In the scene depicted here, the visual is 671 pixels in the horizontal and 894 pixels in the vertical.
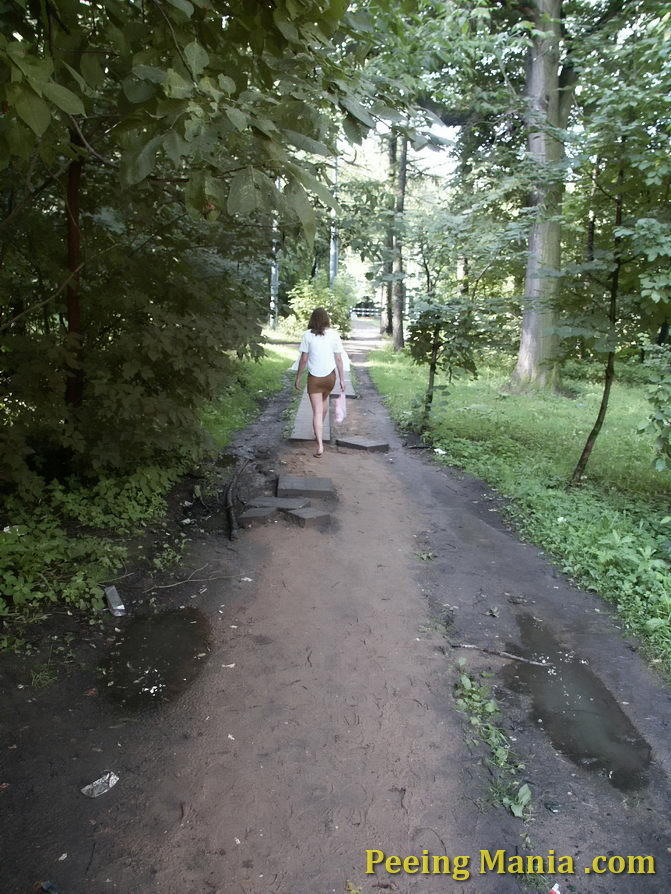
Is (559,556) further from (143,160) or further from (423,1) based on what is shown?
(423,1)

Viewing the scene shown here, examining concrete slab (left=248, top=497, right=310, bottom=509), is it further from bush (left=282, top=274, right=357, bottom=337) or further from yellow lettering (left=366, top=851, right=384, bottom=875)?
bush (left=282, top=274, right=357, bottom=337)

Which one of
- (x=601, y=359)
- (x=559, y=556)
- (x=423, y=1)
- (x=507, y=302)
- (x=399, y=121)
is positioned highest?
(x=423, y=1)

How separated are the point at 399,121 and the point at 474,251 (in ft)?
22.8

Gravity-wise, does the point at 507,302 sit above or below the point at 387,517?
above

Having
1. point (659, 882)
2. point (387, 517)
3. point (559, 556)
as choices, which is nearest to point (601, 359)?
point (559, 556)

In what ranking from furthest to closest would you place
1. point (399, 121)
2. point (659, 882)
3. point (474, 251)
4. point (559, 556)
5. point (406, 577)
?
point (474, 251), point (559, 556), point (406, 577), point (399, 121), point (659, 882)

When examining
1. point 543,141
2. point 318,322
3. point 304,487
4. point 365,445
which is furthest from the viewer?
point 543,141

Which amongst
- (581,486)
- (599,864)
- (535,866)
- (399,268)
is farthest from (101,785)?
(399,268)

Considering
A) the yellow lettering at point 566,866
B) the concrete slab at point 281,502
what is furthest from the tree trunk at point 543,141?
the yellow lettering at point 566,866

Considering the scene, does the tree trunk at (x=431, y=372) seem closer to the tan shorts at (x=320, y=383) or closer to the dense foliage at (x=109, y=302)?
the tan shorts at (x=320, y=383)

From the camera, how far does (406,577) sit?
15.4ft

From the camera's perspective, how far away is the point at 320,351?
7.62 meters

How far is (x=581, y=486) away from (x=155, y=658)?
5.31 meters

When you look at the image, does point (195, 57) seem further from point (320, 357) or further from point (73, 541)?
point (320, 357)
